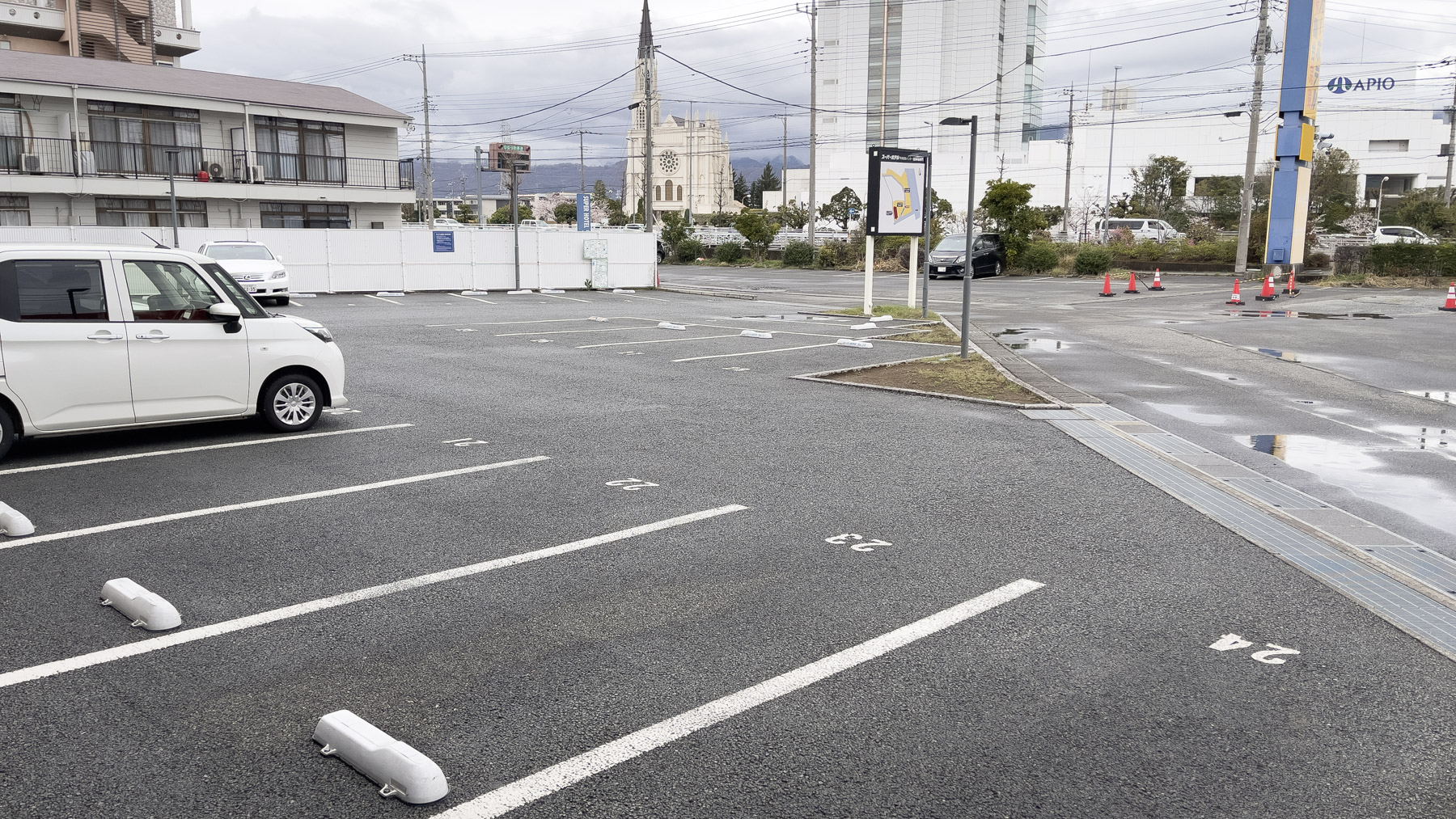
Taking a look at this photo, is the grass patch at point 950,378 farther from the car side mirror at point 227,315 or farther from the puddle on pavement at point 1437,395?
the car side mirror at point 227,315

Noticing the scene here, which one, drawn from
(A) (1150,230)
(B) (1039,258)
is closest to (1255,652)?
(B) (1039,258)

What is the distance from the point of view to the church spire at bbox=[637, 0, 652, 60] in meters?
51.1

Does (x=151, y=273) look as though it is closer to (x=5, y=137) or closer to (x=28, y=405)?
(x=28, y=405)

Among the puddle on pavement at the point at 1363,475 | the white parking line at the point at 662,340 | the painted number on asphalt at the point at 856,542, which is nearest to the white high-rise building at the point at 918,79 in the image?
the white parking line at the point at 662,340

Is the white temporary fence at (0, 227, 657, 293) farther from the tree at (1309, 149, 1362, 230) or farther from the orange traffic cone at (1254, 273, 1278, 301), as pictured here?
the tree at (1309, 149, 1362, 230)

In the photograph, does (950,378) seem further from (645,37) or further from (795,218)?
(795,218)

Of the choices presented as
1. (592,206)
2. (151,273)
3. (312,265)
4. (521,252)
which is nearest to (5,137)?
(312,265)

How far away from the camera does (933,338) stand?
1850 cm

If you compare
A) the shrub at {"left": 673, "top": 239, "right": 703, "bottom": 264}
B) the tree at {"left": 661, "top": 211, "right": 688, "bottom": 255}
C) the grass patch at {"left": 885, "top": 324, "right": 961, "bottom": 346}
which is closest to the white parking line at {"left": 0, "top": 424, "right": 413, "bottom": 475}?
the grass patch at {"left": 885, "top": 324, "right": 961, "bottom": 346}

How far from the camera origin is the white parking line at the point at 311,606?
4.52 m

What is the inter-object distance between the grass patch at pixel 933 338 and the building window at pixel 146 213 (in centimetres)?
2677

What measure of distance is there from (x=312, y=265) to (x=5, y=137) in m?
11.0

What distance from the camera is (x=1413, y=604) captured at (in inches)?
214

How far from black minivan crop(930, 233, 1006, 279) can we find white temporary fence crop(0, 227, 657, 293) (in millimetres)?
10478
